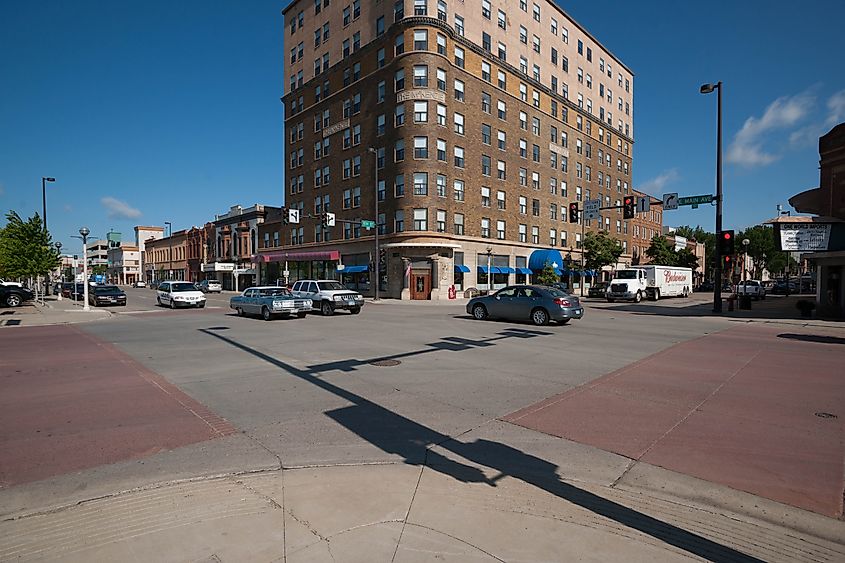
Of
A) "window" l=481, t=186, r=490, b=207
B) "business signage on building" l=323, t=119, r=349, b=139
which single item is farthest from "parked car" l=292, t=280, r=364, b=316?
"business signage on building" l=323, t=119, r=349, b=139

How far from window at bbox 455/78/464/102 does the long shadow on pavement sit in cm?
3702

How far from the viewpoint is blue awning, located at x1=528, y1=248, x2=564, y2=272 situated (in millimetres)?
44750

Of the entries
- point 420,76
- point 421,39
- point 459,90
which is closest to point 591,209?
point 459,90

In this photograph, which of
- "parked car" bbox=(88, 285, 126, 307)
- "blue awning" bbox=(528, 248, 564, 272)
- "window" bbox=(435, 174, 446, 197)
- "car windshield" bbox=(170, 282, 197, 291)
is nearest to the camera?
"car windshield" bbox=(170, 282, 197, 291)

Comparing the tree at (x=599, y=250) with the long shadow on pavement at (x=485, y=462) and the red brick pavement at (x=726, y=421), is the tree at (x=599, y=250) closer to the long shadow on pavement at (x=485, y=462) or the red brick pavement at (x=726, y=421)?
the red brick pavement at (x=726, y=421)

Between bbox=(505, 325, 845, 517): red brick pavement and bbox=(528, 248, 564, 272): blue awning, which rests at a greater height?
bbox=(528, 248, 564, 272): blue awning

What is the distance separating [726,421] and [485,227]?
37039mm

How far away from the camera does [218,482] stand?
422cm

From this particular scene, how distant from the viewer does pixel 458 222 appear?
40.0m

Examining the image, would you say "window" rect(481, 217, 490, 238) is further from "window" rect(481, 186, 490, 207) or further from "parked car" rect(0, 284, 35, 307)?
"parked car" rect(0, 284, 35, 307)

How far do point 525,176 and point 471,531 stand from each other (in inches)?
1817

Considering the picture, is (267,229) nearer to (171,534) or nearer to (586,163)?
(586,163)

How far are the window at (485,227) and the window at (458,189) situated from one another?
337 centimetres

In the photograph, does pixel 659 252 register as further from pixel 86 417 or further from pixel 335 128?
pixel 86 417
